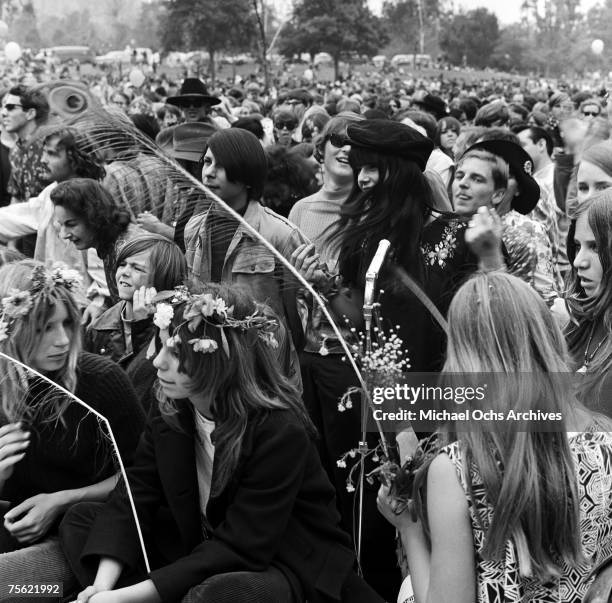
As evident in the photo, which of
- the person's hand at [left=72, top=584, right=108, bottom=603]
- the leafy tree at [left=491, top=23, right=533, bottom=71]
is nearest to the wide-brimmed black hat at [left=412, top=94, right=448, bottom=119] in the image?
the person's hand at [left=72, top=584, right=108, bottom=603]

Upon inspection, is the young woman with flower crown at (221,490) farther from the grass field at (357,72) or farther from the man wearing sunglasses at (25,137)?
the grass field at (357,72)

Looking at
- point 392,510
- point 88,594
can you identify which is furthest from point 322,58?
point 392,510

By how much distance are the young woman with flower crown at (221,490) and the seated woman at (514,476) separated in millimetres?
817

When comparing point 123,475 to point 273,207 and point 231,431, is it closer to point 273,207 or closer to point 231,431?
point 231,431

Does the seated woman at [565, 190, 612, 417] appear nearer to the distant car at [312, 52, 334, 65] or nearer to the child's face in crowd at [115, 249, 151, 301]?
the child's face in crowd at [115, 249, 151, 301]

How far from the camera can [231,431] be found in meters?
3.42

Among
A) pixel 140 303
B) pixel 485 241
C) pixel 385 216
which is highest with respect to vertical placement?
pixel 385 216

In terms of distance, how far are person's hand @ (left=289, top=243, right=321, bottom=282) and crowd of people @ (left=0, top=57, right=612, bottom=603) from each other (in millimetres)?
12

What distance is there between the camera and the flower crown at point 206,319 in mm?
3408

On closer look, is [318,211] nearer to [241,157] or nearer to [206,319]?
[241,157]

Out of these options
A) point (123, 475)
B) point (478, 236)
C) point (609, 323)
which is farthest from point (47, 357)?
point (609, 323)

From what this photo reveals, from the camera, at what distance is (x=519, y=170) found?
5094 mm

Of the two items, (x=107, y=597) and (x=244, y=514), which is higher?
(x=244, y=514)

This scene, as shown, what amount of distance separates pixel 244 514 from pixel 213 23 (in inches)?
2070
